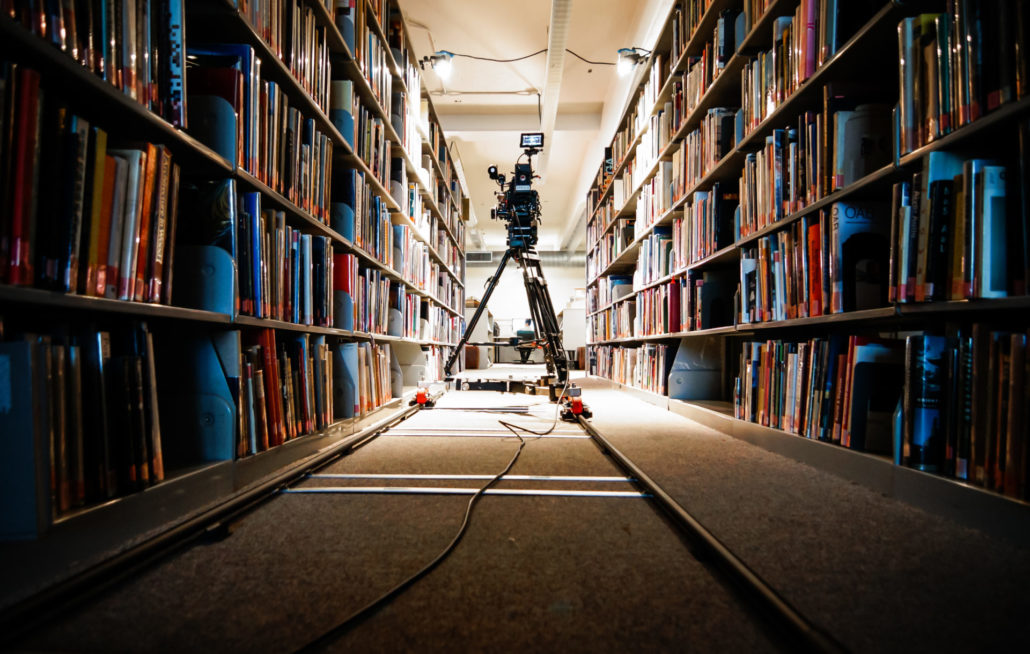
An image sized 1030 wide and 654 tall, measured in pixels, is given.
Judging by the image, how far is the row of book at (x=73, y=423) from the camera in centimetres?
61

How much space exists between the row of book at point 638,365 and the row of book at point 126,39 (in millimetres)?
2479

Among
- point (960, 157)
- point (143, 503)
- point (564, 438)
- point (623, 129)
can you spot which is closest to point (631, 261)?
point (623, 129)

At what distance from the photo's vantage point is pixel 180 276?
103 centimetres

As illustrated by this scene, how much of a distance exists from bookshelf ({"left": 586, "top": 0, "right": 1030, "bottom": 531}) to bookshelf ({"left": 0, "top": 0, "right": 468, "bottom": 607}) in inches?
59.5

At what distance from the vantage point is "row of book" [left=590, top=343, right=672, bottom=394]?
106 inches

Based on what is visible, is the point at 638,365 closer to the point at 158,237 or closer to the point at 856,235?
the point at 856,235

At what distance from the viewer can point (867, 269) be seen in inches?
47.0

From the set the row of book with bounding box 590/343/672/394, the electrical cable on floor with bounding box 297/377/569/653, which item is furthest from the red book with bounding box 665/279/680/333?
the electrical cable on floor with bounding box 297/377/569/653

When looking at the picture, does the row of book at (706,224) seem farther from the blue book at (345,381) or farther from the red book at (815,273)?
the blue book at (345,381)

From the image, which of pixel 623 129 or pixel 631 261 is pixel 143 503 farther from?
pixel 623 129

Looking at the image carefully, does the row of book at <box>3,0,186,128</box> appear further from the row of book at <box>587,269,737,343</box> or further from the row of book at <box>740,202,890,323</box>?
the row of book at <box>587,269,737,343</box>

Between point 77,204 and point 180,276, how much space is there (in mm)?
352

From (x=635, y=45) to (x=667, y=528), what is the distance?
13.9ft

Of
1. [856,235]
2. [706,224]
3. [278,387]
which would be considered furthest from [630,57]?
[278,387]
